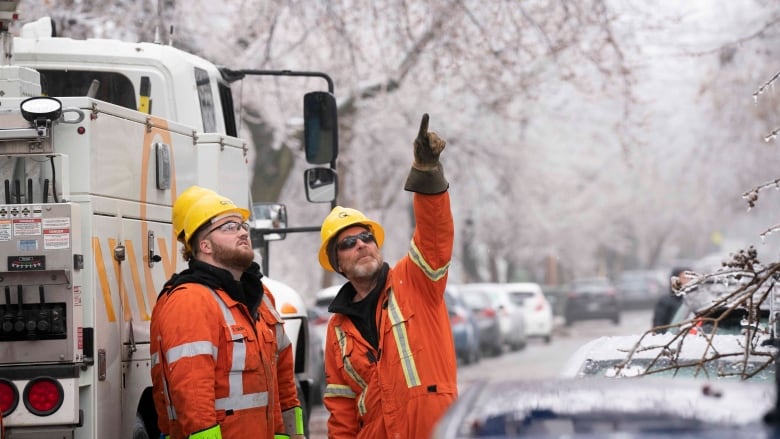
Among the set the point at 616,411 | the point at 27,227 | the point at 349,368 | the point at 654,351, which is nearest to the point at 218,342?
the point at 349,368

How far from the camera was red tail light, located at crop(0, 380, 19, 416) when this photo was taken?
550 centimetres

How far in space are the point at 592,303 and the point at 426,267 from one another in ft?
110

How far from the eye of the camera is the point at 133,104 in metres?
8.15

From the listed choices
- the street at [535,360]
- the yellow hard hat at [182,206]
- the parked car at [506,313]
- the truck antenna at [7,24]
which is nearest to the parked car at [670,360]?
the yellow hard hat at [182,206]

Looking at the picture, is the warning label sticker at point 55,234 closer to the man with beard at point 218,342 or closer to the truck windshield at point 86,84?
the man with beard at point 218,342

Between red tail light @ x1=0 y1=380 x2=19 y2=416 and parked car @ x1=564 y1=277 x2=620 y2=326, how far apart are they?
34.0 m

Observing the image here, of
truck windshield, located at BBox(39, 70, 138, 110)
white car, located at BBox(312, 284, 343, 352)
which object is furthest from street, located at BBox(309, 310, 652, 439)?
truck windshield, located at BBox(39, 70, 138, 110)

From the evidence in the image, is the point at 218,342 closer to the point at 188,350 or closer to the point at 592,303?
the point at 188,350

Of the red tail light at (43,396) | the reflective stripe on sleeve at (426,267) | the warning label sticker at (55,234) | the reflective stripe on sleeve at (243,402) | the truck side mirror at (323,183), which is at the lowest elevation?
the reflective stripe on sleeve at (243,402)

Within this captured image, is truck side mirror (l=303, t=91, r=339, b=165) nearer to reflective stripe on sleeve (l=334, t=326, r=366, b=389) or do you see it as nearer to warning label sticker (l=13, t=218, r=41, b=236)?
reflective stripe on sleeve (l=334, t=326, r=366, b=389)

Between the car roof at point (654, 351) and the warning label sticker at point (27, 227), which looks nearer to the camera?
the warning label sticker at point (27, 227)

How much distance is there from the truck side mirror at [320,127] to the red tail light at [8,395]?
3.80 m

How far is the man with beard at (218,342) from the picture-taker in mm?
5570

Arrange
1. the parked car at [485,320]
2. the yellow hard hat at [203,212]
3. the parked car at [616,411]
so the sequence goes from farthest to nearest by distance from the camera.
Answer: the parked car at [485,320] → the yellow hard hat at [203,212] → the parked car at [616,411]
